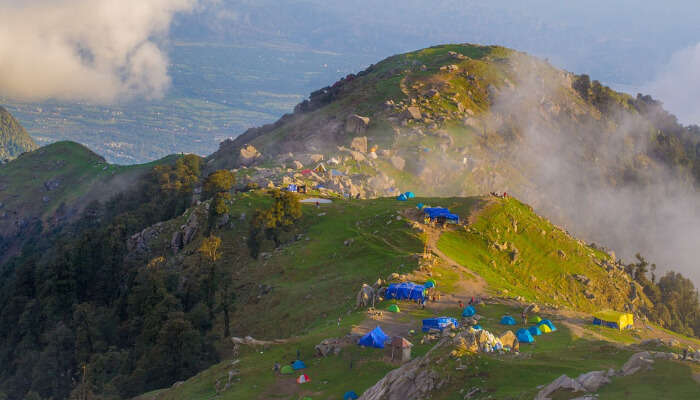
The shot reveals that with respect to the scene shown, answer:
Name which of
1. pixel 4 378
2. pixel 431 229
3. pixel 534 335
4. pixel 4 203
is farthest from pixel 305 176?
pixel 4 203

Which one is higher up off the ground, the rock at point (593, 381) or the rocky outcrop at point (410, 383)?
the rock at point (593, 381)

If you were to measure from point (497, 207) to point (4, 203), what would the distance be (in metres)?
158

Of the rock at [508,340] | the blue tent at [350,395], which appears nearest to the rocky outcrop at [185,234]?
the blue tent at [350,395]

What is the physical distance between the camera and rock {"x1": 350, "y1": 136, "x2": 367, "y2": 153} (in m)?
127

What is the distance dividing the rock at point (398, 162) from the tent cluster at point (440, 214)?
49.9 m

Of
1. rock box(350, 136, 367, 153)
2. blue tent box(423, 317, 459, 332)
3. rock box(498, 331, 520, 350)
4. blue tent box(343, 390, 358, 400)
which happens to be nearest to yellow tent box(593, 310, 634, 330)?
blue tent box(423, 317, 459, 332)

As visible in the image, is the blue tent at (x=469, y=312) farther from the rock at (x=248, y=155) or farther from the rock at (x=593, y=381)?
the rock at (x=248, y=155)

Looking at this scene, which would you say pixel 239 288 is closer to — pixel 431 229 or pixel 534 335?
pixel 431 229

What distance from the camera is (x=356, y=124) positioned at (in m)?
139

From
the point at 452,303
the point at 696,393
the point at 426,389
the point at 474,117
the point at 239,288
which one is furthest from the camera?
the point at 474,117

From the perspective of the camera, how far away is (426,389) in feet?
102

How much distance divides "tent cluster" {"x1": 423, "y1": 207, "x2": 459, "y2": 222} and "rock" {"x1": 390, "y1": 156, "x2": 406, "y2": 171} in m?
49.9

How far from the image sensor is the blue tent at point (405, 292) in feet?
184

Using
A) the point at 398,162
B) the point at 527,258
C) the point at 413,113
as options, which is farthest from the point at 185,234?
the point at 413,113
